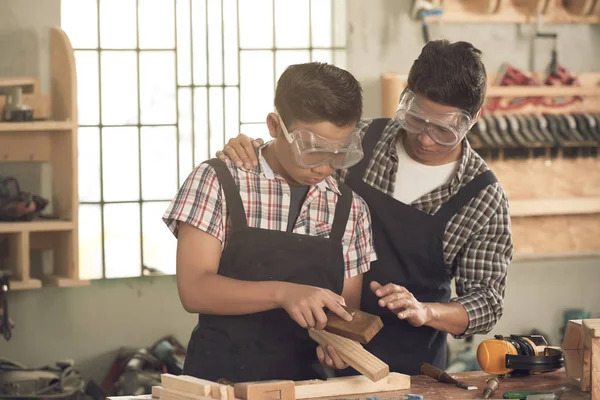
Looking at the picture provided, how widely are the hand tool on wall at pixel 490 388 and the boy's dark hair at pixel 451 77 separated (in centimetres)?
84

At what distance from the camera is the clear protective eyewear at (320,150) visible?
2650mm

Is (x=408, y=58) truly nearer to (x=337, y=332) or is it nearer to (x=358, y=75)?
(x=358, y=75)

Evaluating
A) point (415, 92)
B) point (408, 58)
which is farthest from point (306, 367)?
point (408, 58)

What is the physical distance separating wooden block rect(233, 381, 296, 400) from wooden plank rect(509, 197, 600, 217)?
3897 millimetres

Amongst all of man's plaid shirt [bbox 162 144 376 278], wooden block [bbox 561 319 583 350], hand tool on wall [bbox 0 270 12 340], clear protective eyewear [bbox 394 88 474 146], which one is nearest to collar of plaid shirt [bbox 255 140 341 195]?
man's plaid shirt [bbox 162 144 376 278]

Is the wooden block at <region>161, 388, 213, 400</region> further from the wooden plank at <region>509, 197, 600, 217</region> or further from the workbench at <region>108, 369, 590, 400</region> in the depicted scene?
the wooden plank at <region>509, 197, 600, 217</region>

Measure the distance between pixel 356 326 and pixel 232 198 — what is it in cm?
57

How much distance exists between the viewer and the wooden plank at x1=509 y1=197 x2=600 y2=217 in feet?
19.9

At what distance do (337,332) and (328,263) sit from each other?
39 centimetres

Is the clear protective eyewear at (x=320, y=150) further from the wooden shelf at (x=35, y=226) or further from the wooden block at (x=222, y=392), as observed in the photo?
the wooden shelf at (x=35, y=226)

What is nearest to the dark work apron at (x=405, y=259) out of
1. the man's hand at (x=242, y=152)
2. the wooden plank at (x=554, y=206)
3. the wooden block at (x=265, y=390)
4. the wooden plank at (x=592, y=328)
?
the man's hand at (x=242, y=152)

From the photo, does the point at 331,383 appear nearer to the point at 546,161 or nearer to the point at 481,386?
the point at 481,386

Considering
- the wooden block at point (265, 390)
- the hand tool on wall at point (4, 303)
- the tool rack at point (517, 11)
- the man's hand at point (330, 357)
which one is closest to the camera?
the wooden block at point (265, 390)

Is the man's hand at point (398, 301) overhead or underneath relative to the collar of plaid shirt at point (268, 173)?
underneath
